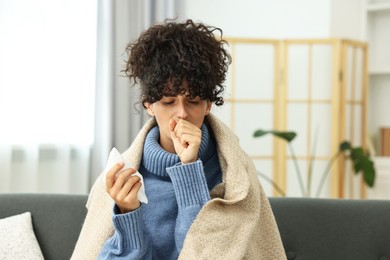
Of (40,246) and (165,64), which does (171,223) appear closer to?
(165,64)

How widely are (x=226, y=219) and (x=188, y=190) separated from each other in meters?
0.12

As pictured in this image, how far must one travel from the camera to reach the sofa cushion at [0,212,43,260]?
212cm

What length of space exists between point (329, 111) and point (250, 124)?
588mm

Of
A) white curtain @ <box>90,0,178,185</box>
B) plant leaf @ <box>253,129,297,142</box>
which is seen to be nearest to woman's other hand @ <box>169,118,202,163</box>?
white curtain @ <box>90,0,178,185</box>

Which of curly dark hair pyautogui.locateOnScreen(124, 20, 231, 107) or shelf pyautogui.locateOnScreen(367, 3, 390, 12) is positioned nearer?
curly dark hair pyautogui.locateOnScreen(124, 20, 231, 107)

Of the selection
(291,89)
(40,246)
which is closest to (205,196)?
(40,246)

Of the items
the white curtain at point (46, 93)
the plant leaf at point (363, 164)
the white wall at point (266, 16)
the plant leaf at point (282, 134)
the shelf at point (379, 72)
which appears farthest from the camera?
the shelf at point (379, 72)

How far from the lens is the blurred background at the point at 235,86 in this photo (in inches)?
143

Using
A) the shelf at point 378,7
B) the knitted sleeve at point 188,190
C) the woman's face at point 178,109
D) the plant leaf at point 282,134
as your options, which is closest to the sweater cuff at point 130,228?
the knitted sleeve at point 188,190

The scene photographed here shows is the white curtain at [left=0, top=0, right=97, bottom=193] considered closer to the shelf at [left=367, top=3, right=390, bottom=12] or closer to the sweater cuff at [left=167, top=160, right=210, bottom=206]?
the sweater cuff at [left=167, top=160, right=210, bottom=206]

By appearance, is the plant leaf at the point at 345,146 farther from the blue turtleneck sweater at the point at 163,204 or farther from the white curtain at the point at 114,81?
the blue turtleneck sweater at the point at 163,204

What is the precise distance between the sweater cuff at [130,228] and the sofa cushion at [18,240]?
61cm

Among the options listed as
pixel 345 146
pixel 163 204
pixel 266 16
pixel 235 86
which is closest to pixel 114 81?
pixel 235 86

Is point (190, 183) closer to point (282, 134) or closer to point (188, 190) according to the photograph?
point (188, 190)
